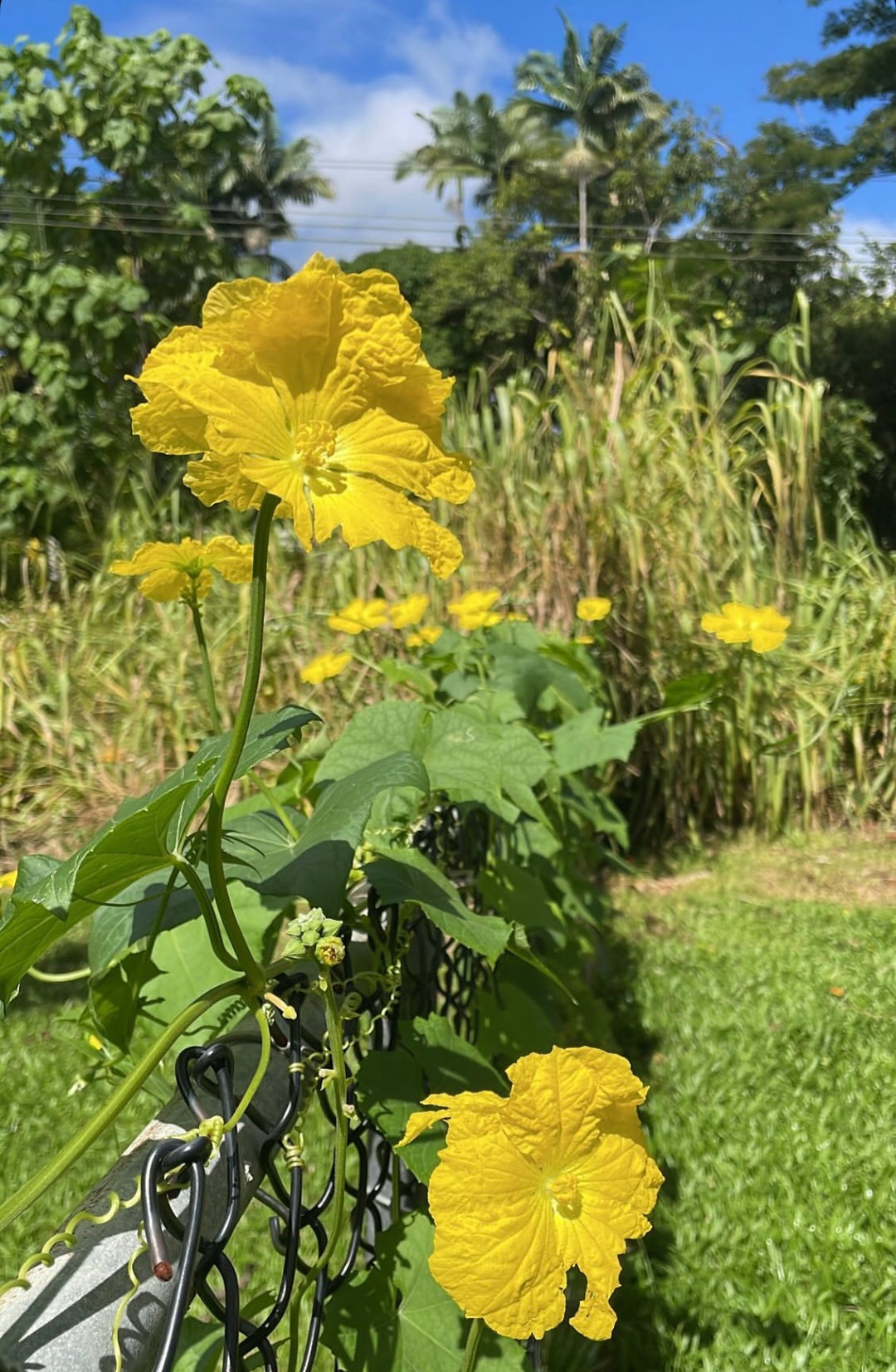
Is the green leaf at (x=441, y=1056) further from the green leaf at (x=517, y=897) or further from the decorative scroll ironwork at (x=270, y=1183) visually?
the green leaf at (x=517, y=897)

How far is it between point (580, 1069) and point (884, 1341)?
1.15m

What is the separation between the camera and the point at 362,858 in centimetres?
99

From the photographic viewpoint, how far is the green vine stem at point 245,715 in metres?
0.52

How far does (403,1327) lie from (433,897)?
34 cm

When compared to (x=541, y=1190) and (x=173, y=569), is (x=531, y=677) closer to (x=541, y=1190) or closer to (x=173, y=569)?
(x=173, y=569)

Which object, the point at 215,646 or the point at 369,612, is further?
the point at 215,646

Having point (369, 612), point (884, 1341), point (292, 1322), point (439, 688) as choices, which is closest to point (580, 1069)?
point (292, 1322)

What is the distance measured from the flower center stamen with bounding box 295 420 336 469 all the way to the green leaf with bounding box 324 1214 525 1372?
0.63 metres

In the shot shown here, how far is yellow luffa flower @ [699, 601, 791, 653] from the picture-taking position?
237 cm

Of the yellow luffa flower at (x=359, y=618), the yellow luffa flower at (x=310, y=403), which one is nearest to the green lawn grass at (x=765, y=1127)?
the yellow luffa flower at (x=359, y=618)

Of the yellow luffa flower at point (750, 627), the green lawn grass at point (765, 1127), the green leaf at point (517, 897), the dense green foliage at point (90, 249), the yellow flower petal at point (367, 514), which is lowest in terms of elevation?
the green lawn grass at point (765, 1127)

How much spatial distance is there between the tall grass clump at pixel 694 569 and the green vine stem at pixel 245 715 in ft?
9.28

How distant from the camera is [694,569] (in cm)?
347

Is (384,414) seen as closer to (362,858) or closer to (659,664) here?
(362,858)
